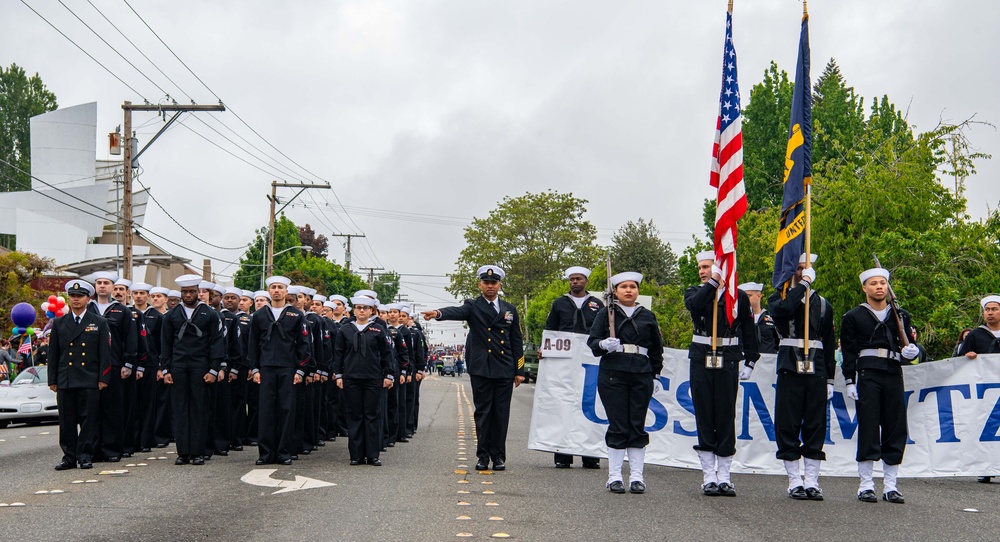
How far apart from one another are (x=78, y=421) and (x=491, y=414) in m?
4.71

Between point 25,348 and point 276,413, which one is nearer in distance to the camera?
point 276,413

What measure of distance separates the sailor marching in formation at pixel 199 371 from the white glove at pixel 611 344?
139 inches

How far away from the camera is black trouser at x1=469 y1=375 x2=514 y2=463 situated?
1196 cm

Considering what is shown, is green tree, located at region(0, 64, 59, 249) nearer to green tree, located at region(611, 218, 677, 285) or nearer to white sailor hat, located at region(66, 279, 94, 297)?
green tree, located at region(611, 218, 677, 285)

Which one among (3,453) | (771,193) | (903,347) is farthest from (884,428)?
(771,193)

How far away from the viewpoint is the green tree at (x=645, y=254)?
247 feet

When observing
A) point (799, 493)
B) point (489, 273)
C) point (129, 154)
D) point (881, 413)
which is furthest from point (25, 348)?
point (881, 413)

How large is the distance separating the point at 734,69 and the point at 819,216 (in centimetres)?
1417

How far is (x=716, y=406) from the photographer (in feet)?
33.3

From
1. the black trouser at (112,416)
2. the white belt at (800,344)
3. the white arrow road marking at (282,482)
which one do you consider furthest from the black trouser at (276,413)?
the white belt at (800,344)

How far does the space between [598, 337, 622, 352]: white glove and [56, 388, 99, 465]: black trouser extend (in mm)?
5915

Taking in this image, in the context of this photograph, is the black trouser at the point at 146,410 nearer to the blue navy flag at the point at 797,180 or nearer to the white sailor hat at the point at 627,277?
the white sailor hat at the point at 627,277

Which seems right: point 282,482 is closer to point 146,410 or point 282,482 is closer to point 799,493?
point 146,410

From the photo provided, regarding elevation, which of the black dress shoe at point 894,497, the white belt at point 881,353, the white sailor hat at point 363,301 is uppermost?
the white sailor hat at point 363,301
